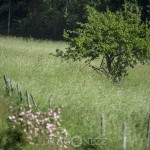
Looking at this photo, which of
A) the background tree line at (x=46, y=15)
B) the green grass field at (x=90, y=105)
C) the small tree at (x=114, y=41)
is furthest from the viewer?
the background tree line at (x=46, y=15)

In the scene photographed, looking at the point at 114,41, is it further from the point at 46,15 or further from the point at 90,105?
the point at 46,15

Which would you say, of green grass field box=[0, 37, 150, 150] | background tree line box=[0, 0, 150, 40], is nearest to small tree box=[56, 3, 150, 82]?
green grass field box=[0, 37, 150, 150]

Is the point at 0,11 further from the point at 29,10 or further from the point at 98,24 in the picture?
the point at 98,24

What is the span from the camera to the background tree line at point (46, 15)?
4025 cm

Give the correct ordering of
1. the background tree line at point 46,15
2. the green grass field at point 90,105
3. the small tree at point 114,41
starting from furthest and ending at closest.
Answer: the background tree line at point 46,15, the small tree at point 114,41, the green grass field at point 90,105

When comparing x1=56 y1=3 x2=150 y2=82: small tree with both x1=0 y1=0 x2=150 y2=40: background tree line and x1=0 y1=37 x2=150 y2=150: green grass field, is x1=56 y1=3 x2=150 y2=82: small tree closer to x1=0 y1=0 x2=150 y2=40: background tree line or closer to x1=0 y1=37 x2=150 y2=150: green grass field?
x1=0 y1=37 x2=150 y2=150: green grass field

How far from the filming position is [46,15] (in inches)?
1697

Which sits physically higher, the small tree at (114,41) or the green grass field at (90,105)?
the small tree at (114,41)

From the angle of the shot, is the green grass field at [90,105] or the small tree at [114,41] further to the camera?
the small tree at [114,41]

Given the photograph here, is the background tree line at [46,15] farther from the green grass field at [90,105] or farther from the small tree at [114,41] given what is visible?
the green grass field at [90,105]

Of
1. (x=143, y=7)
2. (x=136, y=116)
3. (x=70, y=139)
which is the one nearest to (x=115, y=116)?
(x=136, y=116)

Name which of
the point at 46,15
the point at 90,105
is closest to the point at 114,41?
the point at 90,105

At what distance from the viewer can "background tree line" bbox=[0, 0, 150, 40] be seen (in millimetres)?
40250

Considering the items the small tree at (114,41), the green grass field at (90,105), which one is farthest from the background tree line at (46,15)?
the green grass field at (90,105)
